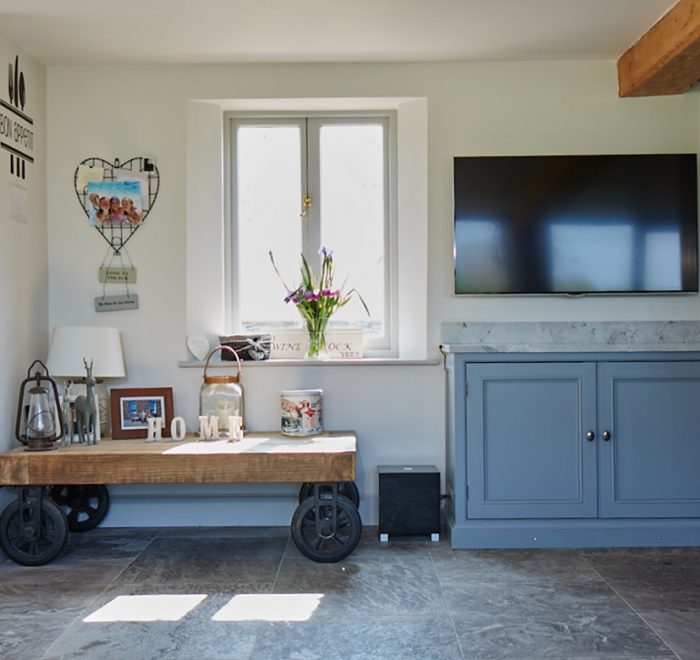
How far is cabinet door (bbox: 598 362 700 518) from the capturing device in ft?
10.1

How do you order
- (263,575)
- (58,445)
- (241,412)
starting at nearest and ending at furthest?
(263,575) → (58,445) → (241,412)

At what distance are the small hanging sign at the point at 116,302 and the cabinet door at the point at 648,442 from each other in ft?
7.36

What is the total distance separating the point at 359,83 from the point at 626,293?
5.48 ft

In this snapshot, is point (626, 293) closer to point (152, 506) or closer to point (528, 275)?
point (528, 275)

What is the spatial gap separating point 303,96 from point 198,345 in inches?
52.5

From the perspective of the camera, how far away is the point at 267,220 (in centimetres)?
362

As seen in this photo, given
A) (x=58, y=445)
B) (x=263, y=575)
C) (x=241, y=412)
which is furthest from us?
(x=241, y=412)

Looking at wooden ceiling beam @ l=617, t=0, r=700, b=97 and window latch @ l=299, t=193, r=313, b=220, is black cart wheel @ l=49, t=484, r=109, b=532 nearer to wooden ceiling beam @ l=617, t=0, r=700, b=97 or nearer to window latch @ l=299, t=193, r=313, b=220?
window latch @ l=299, t=193, r=313, b=220

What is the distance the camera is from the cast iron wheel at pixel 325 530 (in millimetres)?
2877

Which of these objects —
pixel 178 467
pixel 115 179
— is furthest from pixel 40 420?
pixel 115 179

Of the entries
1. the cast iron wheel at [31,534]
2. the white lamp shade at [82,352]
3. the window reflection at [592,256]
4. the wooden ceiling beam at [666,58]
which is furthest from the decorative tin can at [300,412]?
the wooden ceiling beam at [666,58]

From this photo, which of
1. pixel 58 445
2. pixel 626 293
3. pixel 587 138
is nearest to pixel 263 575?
pixel 58 445

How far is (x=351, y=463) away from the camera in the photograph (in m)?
2.85

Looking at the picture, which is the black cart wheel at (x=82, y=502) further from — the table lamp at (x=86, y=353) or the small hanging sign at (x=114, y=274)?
the small hanging sign at (x=114, y=274)
